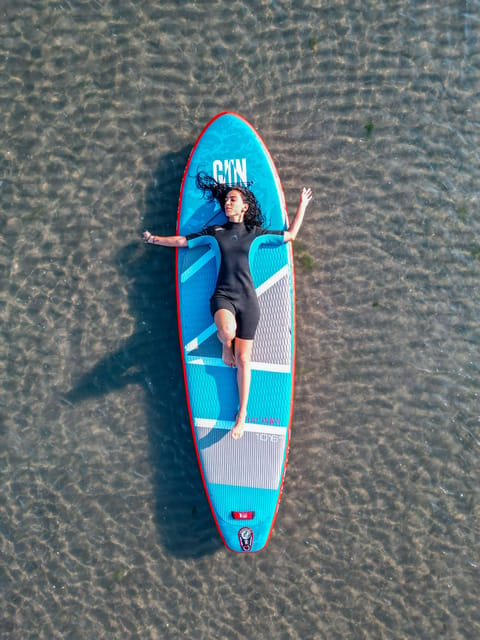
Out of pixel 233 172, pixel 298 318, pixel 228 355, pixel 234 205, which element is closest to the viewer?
pixel 234 205

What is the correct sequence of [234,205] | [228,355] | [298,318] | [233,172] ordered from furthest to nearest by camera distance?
[298,318], [233,172], [228,355], [234,205]

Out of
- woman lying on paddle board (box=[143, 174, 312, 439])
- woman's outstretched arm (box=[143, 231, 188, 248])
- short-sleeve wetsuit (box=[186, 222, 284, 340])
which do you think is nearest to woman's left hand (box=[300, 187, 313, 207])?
woman lying on paddle board (box=[143, 174, 312, 439])

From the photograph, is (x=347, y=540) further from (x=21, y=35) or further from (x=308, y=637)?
(x=21, y=35)

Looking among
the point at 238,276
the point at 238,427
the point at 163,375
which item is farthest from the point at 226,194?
the point at 238,427

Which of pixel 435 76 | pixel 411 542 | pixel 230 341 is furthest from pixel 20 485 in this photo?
pixel 435 76

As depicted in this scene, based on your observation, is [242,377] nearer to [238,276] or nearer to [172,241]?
[238,276]

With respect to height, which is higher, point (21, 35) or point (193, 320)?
point (21, 35)

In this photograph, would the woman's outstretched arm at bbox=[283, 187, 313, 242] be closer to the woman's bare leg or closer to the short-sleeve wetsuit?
the short-sleeve wetsuit
